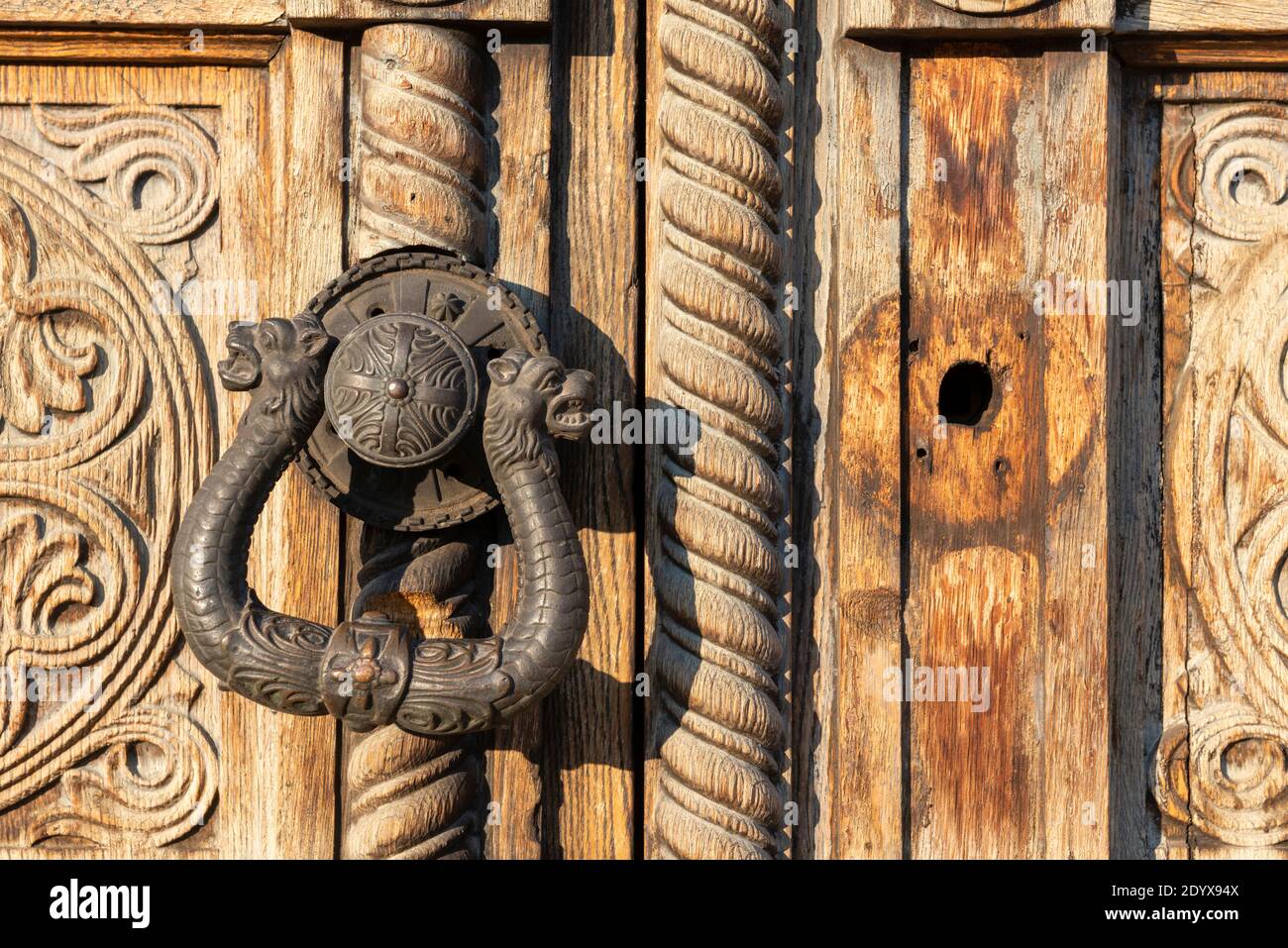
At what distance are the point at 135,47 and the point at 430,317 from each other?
453 millimetres

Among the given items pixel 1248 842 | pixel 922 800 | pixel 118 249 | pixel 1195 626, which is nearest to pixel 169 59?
pixel 118 249

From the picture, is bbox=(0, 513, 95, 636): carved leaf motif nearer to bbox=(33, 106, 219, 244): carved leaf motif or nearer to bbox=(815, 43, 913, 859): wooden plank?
bbox=(33, 106, 219, 244): carved leaf motif

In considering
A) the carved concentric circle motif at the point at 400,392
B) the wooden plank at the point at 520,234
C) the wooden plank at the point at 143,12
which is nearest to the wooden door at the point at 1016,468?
the wooden plank at the point at 520,234

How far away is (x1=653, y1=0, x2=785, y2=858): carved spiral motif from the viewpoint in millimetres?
1372

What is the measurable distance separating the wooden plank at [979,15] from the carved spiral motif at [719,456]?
98 millimetres

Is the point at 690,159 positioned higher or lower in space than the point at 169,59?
lower

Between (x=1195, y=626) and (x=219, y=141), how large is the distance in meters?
1.11

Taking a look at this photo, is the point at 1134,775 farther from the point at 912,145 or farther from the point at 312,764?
the point at 312,764

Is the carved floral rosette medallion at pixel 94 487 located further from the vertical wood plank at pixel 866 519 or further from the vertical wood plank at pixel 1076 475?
the vertical wood plank at pixel 1076 475

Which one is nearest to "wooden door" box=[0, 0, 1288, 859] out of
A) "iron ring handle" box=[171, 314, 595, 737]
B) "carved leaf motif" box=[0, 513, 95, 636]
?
"carved leaf motif" box=[0, 513, 95, 636]

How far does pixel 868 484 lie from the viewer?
141 centimetres

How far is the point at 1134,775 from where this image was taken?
146cm
